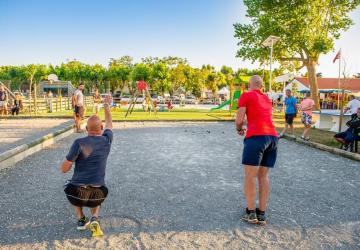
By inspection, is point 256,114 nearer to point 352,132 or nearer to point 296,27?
point 352,132

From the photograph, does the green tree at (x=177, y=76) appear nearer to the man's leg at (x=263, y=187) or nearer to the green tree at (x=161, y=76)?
the green tree at (x=161, y=76)

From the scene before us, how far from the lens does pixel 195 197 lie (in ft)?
18.6

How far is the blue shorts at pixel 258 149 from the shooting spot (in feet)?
14.7

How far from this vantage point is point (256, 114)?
455 cm

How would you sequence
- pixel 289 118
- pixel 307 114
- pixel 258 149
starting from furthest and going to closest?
pixel 289 118
pixel 307 114
pixel 258 149

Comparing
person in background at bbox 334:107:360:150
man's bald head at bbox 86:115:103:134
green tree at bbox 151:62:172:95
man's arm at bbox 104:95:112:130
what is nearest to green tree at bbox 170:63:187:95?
green tree at bbox 151:62:172:95

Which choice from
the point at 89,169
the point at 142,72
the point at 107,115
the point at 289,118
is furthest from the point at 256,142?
the point at 142,72

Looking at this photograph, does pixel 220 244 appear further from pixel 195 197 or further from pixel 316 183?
pixel 316 183

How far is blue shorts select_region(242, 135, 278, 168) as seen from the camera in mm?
4477

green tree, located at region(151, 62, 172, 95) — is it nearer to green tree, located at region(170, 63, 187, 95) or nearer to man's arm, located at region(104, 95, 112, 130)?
green tree, located at region(170, 63, 187, 95)

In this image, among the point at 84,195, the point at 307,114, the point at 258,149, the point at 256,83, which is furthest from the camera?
the point at 307,114

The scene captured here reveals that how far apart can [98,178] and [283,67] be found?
3753 cm

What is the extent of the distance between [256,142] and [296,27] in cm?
2698

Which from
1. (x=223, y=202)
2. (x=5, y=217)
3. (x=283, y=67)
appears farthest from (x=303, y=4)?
(x=5, y=217)
